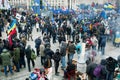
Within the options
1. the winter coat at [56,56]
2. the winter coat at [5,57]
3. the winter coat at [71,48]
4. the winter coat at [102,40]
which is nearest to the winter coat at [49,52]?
the winter coat at [56,56]

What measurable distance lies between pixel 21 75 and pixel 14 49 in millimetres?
1321

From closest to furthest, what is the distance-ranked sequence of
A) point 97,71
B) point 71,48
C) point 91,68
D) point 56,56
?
1. point 97,71
2. point 91,68
3. point 56,56
4. point 71,48

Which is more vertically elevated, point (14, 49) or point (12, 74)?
point (14, 49)

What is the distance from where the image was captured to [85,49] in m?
14.8

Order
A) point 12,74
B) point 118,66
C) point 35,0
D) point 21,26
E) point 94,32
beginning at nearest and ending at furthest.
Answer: point 118,66
point 12,74
point 94,32
point 21,26
point 35,0

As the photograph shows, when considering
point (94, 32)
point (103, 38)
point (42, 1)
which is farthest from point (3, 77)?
point (42, 1)

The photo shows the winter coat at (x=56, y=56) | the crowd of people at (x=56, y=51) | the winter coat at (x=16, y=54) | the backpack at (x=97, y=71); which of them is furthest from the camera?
the winter coat at (x=16, y=54)

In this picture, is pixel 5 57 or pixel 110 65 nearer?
pixel 110 65

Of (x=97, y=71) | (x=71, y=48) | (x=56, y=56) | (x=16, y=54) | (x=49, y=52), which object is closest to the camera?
(x=97, y=71)

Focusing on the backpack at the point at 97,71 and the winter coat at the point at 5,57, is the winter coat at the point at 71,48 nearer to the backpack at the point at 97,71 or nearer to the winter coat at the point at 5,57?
the winter coat at the point at 5,57

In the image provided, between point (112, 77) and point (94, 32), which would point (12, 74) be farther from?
point (94, 32)

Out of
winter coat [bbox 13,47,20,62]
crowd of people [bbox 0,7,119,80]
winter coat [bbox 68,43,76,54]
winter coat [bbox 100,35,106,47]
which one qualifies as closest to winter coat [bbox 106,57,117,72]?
crowd of people [bbox 0,7,119,80]

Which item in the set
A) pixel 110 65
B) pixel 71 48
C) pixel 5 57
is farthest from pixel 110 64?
pixel 5 57

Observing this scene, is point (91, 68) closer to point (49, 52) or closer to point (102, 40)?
point (49, 52)
